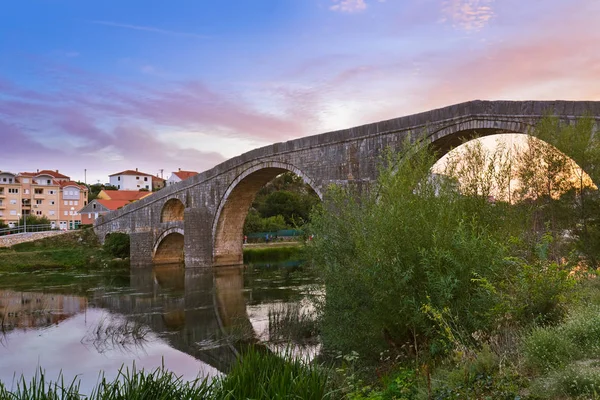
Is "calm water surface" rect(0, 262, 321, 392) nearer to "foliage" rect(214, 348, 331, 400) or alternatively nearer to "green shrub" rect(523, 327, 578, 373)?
"foliage" rect(214, 348, 331, 400)

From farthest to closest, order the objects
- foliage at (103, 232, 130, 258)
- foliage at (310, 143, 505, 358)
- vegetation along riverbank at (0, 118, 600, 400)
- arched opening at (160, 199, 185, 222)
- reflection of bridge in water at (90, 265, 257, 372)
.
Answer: foliage at (103, 232, 130, 258), arched opening at (160, 199, 185, 222), reflection of bridge in water at (90, 265, 257, 372), foliage at (310, 143, 505, 358), vegetation along riverbank at (0, 118, 600, 400)

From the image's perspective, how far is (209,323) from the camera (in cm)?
1409

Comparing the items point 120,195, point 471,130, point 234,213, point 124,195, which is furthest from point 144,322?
point 124,195

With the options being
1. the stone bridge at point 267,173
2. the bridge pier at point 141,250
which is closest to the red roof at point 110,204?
the stone bridge at point 267,173

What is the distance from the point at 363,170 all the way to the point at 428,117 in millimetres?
3398

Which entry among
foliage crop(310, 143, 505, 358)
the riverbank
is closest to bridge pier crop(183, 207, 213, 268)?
the riverbank

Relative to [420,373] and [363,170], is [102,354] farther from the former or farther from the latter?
[363,170]

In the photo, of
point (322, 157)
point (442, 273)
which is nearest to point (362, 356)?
point (442, 273)

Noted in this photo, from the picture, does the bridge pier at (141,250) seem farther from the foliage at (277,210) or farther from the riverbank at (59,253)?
the foliage at (277,210)

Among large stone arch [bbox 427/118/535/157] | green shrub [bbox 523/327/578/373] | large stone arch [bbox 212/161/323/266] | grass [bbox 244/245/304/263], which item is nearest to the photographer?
green shrub [bbox 523/327/578/373]

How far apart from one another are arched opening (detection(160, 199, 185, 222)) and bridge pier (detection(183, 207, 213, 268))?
3814mm

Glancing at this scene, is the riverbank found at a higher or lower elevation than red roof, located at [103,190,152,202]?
lower

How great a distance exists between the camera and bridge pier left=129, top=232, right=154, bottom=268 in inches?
1303

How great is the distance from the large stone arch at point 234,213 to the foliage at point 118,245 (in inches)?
350
